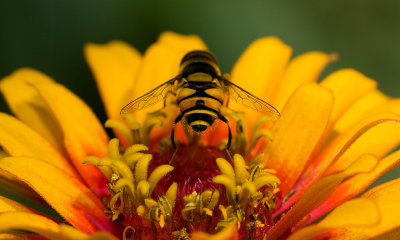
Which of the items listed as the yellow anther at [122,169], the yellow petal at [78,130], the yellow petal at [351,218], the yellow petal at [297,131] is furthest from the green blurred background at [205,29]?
the yellow petal at [351,218]

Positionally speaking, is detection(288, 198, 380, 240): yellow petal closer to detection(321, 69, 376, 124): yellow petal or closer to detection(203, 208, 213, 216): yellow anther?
detection(203, 208, 213, 216): yellow anther

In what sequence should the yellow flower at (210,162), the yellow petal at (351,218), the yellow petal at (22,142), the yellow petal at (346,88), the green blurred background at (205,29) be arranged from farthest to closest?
the green blurred background at (205,29) → the yellow petal at (346,88) → the yellow petal at (22,142) → the yellow flower at (210,162) → the yellow petal at (351,218)

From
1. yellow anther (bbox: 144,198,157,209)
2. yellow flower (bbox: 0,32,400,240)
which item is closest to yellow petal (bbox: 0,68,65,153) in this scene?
yellow flower (bbox: 0,32,400,240)

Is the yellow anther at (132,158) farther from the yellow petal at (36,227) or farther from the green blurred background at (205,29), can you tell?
the green blurred background at (205,29)

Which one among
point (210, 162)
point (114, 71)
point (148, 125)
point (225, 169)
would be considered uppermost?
point (114, 71)

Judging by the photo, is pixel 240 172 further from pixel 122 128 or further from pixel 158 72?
pixel 158 72

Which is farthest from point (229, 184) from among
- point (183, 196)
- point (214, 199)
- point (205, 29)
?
point (205, 29)
